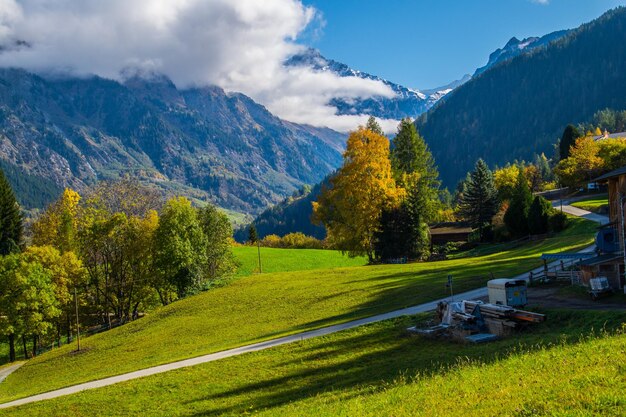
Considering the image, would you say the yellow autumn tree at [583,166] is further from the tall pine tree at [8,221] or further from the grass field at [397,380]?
the tall pine tree at [8,221]

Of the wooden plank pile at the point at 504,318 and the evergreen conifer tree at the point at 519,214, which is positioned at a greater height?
the evergreen conifer tree at the point at 519,214

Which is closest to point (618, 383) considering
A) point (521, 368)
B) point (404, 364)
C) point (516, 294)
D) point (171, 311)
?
point (521, 368)

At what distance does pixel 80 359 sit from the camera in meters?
41.5

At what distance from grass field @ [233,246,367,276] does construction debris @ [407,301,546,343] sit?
56155 mm

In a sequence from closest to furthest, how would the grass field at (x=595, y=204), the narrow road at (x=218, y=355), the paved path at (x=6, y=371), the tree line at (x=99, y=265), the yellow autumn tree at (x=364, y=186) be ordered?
the narrow road at (x=218, y=355)
the paved path at (x=6, y=371)
the tree line at (x=99, y=265)
the yellow autumn tree at (x=364, y=186)
the grass field at (x=595, y=204)

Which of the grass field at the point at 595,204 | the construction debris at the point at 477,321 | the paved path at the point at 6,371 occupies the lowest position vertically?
the paved path at the point at 6,371

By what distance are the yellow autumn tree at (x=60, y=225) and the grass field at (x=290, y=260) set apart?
85.4 feet

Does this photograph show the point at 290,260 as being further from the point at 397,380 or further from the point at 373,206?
the point at 397,380

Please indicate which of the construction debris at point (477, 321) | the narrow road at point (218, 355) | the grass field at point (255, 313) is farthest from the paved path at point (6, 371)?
the construction debris at point (477, 321)

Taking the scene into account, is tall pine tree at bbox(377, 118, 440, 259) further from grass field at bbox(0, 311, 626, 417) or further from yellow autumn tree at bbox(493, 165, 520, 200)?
grass field at bbox(0, 311, 626, 417)

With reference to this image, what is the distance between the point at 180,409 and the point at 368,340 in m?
9.90

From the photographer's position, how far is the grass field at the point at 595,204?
2667 inches

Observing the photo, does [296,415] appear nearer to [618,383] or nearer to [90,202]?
[618,383]

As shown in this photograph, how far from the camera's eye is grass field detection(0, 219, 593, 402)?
111ft
